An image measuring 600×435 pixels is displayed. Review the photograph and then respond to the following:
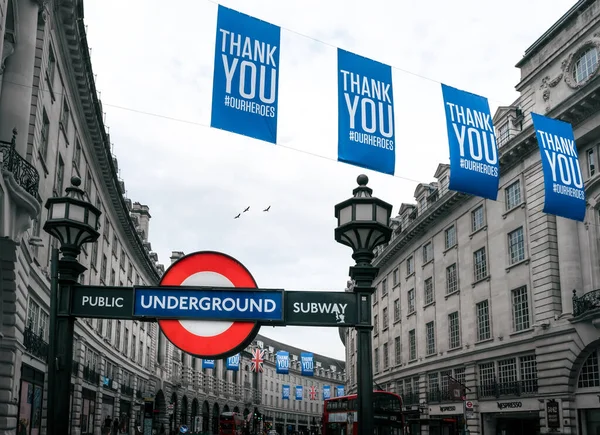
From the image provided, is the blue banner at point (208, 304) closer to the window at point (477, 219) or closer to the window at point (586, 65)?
the window at point (586, 65)

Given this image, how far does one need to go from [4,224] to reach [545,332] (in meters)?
26.2

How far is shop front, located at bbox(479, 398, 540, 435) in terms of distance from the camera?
3569 centimetres

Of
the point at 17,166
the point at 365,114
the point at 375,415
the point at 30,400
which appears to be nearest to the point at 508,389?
the point at 375,415

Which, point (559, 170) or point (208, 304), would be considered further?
point (559, 170)

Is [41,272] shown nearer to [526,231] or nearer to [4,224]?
[4,224]

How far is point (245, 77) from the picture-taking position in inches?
529

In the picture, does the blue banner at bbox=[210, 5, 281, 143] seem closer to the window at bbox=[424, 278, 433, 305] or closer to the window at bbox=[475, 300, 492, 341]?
the window at bbox=[475, 300, 492, 341]

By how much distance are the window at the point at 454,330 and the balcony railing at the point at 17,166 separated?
3213cm

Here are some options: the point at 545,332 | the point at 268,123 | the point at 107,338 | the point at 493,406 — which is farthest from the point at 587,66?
the point at 107,338

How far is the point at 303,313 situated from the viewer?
6.66m

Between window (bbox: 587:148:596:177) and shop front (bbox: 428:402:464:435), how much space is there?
58.8 feet

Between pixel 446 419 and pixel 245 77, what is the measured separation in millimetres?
35821

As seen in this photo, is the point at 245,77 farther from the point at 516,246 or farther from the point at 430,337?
the point at 430,337

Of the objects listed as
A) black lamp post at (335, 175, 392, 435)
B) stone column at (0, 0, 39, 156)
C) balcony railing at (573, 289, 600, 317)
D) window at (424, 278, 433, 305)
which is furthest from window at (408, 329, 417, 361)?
black lamp post at (335, 175, 392, 435)
